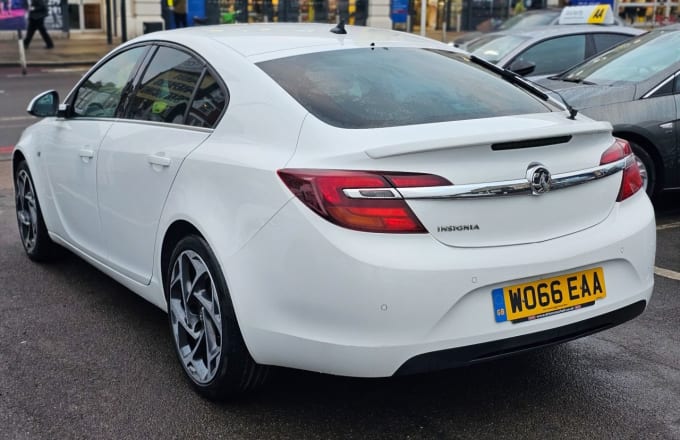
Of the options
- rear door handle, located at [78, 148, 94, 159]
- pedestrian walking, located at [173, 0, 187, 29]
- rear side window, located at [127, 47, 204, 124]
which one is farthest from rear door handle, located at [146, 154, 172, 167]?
pedestrian walking, located at [173, 0, 187, 29]

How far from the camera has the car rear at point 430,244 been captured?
116 inches

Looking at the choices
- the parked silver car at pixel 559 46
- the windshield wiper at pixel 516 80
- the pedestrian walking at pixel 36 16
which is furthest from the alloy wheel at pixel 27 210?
the pedestrian walking at pixel 36 16

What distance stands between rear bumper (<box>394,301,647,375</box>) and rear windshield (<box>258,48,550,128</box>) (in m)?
0.89

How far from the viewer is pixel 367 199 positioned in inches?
116

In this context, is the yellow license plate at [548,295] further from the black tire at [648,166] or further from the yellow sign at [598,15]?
the yellow sign at [598,15]

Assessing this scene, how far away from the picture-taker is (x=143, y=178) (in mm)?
3980

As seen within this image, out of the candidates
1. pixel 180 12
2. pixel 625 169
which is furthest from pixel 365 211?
pixel 180 12

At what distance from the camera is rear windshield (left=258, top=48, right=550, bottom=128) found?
11.0ft

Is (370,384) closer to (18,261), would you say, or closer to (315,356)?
(315,356)

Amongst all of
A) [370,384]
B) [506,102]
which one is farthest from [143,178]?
[506,102]

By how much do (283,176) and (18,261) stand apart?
→ 3340 millimetres

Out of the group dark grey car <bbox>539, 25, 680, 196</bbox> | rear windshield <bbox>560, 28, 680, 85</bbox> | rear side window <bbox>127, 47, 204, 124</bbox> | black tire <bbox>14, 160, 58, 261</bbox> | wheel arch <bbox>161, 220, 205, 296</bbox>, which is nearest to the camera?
wheel arch <bbox>161, 220, 205, 296</bbox>

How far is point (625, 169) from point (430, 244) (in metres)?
1.09

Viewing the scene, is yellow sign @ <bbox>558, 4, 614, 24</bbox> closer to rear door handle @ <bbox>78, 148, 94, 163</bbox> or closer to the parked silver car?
the parked silver car
